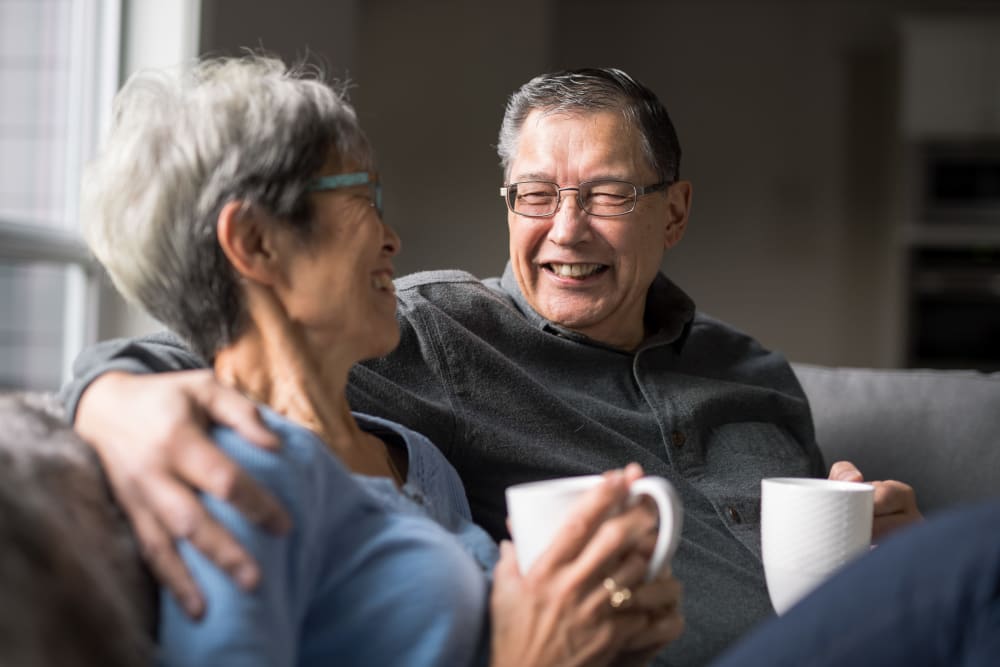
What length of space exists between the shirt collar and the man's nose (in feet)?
0.40

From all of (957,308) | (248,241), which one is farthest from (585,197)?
(957,308)

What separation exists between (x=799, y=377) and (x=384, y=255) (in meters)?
1.19

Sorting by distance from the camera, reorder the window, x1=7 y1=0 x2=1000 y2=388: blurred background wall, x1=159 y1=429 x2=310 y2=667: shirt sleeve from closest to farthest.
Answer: x1=159 y1=429 x2=310 y2=667: shirt sleeve < the window < x1=7 y1=0 x2=1000 y2=388: blurred background wall

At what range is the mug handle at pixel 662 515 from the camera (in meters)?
0.95

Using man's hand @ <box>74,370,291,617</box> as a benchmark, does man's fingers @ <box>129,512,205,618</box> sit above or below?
below

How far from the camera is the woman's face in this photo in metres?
1.11

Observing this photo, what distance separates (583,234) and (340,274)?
734 mm

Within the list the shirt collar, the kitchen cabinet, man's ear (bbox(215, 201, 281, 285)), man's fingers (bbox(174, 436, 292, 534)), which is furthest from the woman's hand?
the kitchen cabinet

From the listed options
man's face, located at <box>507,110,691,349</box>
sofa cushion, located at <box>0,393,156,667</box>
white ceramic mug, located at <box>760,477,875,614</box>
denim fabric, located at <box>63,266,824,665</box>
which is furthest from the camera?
man's face, located at <box>507,110,691,349</box>

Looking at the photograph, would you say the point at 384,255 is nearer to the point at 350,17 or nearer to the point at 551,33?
the point at 350,17

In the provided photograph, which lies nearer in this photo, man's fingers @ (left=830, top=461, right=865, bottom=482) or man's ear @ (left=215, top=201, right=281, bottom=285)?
man's ear @ (left=215, top=201, right=281, bottom=285)

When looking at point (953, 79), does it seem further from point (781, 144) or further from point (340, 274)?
point (340, 274)

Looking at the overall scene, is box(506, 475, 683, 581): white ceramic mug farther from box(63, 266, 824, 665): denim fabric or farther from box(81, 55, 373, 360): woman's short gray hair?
box(63, 266, 824, 665): denim fabric

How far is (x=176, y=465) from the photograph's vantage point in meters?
0.89
